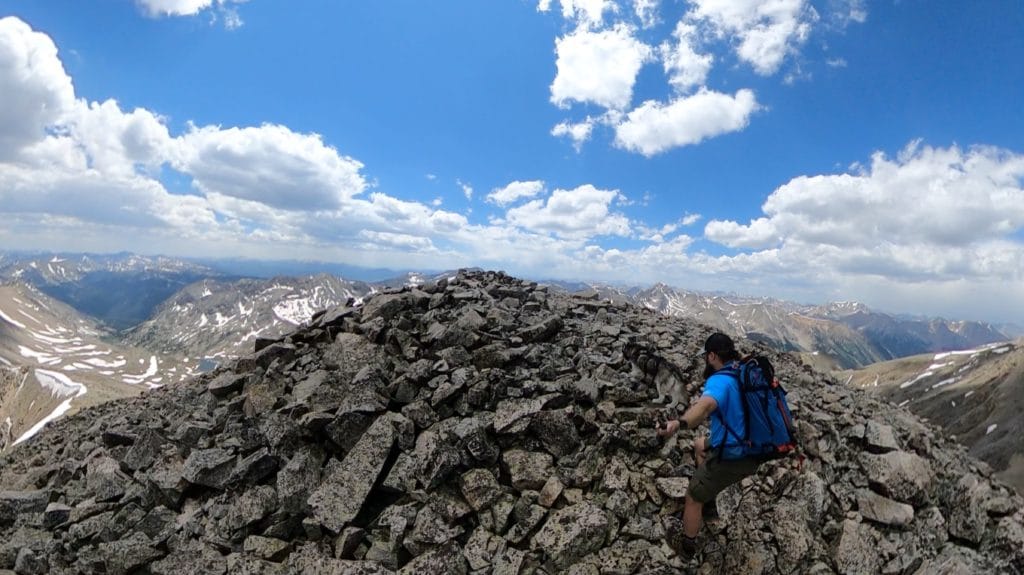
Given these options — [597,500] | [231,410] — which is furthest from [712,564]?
[231,410]

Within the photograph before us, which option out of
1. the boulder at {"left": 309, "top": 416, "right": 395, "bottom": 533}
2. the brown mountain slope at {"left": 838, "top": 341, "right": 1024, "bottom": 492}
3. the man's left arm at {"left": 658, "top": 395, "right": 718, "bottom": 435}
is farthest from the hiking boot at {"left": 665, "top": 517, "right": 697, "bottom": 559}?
the brown mountain slope at {"left": 838, "top": 341, "right": 1024, "bottom": 492}

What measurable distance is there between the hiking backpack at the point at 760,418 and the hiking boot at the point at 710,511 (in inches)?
96.5

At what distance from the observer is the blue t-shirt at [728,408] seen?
8602 mm

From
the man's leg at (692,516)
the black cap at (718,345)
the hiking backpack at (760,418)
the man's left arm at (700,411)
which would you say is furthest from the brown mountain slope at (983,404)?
the man's left arm at (700,411)

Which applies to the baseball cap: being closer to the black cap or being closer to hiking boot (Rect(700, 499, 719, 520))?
the black cap

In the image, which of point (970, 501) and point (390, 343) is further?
point (390, 343)

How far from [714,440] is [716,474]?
79 cm

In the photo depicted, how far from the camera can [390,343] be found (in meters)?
15.8

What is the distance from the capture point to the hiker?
8.59m

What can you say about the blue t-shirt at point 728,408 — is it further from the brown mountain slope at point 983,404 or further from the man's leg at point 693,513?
the brown mountain slope at point 983,404

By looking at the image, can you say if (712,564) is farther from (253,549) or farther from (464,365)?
(253,549)

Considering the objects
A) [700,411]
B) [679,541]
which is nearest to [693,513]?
[679,541]

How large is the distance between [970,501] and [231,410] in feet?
64.5

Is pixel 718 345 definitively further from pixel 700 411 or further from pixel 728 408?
pixel 700 411
